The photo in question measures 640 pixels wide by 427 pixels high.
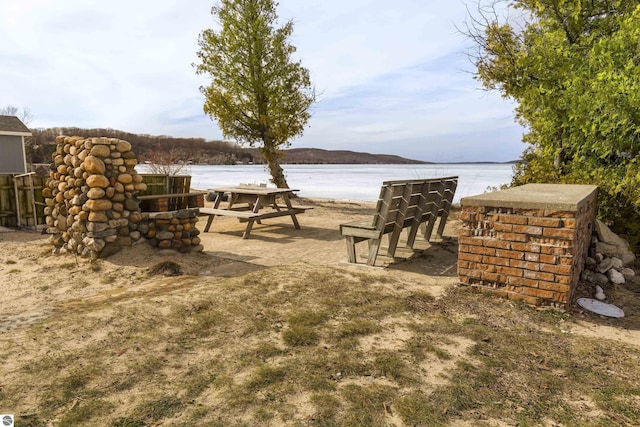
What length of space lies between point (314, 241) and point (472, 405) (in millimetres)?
5637

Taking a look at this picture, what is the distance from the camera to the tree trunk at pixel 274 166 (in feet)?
51.9

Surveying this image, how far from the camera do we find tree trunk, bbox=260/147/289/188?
15805mm

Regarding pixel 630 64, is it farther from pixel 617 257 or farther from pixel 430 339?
pixel 430 339

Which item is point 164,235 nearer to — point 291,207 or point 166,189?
point 166,189

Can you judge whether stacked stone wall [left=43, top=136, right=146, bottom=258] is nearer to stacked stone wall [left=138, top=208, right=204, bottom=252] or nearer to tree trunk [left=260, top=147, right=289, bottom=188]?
stacked stone wall [left=138, top=208, right=204, bottom=252]

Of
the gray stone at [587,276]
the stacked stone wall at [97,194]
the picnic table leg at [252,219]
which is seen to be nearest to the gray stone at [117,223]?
the stacked stone wall at [97,194]

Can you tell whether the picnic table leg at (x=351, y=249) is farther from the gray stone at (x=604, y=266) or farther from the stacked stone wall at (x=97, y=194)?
the stacked stone wall at (x=97, y=194)

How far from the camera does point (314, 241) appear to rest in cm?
808

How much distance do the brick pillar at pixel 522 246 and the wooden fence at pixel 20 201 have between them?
10073 mm

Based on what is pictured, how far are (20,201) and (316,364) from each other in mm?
10451

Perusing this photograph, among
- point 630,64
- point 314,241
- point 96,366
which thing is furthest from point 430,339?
point 630,64

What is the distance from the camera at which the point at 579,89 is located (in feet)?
23.1

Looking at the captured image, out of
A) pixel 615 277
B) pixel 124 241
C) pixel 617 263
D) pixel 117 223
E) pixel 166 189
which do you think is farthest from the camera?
pixel 166 189

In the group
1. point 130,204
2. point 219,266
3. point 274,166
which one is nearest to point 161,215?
point 130,204
